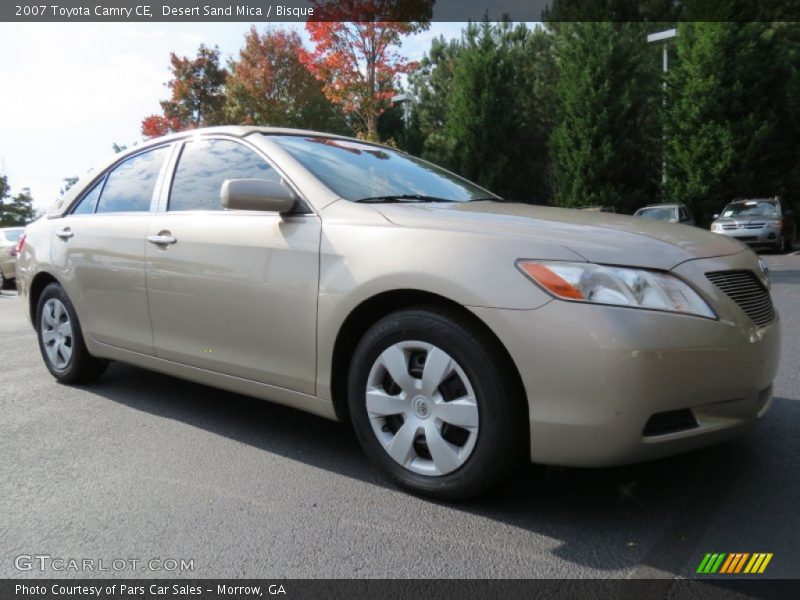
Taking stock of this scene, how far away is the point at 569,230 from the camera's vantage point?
2.47m

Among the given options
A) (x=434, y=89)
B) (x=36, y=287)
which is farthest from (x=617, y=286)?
(x=434, y=89)

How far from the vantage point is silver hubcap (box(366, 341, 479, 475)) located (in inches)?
95.2

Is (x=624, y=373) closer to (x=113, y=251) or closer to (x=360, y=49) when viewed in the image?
(x=113, y=251)

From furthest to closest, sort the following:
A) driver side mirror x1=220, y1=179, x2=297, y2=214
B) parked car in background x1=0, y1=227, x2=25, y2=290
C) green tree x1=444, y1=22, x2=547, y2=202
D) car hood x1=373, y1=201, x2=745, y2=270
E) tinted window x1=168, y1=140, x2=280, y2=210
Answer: green tree x1=444, y1=22, x2=547, y2=202 → parked car in background x1=0, y1=227, x2=25, y2=290 → tinted window x1=168, y1=140, x2=280, y2=210 → driver side mirror x1=220, y1=179, x2=297, y2=214 → car hood x1=373, y1=201, x2=745, y2=270

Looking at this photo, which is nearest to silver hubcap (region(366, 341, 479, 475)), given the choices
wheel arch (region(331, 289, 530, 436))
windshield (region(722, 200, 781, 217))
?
wheel arch (region(331, 289, 530, 436))

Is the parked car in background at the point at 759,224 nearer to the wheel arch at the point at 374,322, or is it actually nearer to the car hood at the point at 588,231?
the car hood at the point at 588,231

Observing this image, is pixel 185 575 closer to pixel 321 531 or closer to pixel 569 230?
pixel 321 531

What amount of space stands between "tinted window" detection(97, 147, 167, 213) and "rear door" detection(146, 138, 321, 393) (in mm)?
239

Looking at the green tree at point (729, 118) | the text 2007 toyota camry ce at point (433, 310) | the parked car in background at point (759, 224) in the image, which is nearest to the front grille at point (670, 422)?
the text 2007 toyota camry ce at point (433, 310)

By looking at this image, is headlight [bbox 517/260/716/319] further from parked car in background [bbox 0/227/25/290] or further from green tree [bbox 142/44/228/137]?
green tree [bbox 142/44/228/137]

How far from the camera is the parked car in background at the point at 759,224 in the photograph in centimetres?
1715

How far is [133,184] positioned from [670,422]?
3.28m

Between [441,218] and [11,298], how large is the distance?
12815 mm

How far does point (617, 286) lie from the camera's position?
7.25ft
